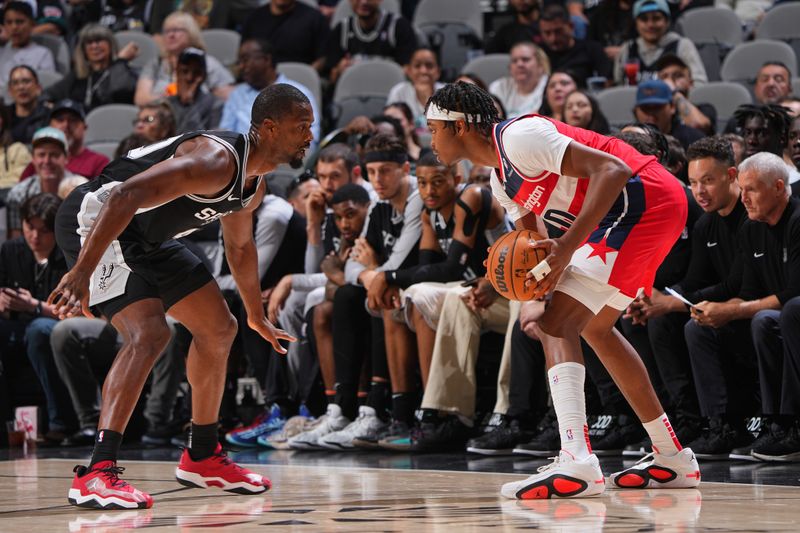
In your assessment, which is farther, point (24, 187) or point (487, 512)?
point (24, 187)

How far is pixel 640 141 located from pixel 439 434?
1.92m

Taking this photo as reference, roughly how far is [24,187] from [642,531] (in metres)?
6.64

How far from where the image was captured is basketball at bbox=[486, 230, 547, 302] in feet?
13.0

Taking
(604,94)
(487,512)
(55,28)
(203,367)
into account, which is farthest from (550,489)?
(55,28)

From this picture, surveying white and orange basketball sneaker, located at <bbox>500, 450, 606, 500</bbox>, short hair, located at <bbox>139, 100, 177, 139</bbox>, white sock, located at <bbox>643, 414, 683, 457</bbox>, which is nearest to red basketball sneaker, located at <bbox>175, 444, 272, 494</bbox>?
white and orange basketball sneaker, located at <bbox>500, 450, 606, 500</bbox>

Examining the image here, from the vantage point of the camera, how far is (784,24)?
955 centimetres

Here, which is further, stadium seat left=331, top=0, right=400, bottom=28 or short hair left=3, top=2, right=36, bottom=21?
short hair left=3, top=2, right=36, bottom=21

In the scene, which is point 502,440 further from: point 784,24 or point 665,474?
point 784,24

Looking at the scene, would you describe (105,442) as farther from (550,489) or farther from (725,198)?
(725,198)

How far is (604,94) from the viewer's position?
855 cm

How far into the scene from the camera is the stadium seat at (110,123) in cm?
1002

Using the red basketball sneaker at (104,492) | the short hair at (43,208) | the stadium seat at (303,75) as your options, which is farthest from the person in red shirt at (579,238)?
the stadium seat at (303,75)

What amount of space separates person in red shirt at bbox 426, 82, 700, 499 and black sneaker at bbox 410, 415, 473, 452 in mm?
1868

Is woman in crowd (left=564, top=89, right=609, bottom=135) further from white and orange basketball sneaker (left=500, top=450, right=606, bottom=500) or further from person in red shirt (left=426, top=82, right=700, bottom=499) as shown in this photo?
white and orange basketball sneaker (left=500, top=450, right=606, bottom=500)
